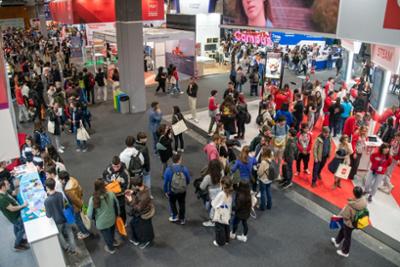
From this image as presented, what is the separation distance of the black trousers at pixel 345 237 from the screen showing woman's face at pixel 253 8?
4.08 meters

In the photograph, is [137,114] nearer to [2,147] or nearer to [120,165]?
[120,165]

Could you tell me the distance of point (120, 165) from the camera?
532cm

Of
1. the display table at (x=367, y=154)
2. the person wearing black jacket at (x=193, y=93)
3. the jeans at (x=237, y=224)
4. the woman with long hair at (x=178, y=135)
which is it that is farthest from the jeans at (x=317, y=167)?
Answer: the person wearing black jacket at (x=193, y=93)

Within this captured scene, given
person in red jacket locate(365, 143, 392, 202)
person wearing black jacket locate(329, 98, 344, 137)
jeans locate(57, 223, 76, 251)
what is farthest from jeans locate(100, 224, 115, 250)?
person wearing black jacket locate(329, 98, 344, 137)

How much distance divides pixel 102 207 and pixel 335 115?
23.3ft

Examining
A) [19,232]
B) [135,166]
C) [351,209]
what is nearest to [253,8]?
[135,166]

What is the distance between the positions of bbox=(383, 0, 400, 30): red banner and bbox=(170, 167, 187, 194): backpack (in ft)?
11.4

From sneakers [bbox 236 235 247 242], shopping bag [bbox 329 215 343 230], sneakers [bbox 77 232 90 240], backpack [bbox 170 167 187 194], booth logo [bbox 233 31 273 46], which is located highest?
booth logo [bbox 233 31 273 46]

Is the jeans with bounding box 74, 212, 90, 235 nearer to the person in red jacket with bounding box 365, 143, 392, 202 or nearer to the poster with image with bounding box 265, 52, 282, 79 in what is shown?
the person in red jacket with bounding box 365, 143, 392, 202

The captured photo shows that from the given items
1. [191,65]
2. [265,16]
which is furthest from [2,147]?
[191,65]

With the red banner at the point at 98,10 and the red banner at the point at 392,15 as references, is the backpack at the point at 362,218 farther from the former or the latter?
the red banner at the point at 98,10

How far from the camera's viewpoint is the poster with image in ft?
42.8

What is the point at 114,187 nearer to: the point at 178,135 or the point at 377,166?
the point at 178,135

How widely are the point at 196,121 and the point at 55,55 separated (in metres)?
11.0
